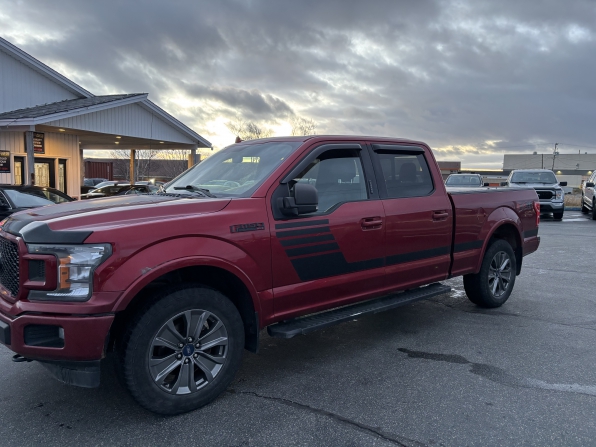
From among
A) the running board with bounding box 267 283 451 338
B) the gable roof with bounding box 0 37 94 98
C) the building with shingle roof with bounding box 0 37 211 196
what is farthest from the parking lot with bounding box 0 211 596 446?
the gable roof with bounding box 0 37 94 98

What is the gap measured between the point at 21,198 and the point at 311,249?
7785 mm

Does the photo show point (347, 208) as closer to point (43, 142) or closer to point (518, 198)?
point (518, 198)

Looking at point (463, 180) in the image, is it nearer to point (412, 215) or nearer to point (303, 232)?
point (412, 215)

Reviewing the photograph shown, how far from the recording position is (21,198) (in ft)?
30.6

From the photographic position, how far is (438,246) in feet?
16.4

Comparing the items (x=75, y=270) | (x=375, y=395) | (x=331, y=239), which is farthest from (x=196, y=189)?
(x=375, y=395)

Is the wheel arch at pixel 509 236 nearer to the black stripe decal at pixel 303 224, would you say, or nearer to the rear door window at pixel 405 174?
the rear door window at pixel 405 174

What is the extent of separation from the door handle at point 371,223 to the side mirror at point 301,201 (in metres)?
0.64

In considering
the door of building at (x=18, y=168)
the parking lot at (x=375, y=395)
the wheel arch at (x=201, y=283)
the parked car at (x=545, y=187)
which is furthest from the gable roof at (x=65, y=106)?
the parked car at (x=545, y=187)

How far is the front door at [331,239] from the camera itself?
373cm

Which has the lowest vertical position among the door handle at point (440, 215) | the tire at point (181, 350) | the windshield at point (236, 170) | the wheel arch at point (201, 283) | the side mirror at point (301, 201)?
the tire at point (181, 350)

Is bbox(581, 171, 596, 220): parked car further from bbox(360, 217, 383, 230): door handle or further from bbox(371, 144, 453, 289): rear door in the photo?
bbox(360, 217, 383, 230): door handle

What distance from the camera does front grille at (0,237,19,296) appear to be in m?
3.10

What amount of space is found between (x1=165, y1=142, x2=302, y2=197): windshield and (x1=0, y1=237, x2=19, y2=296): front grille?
1.37 m
